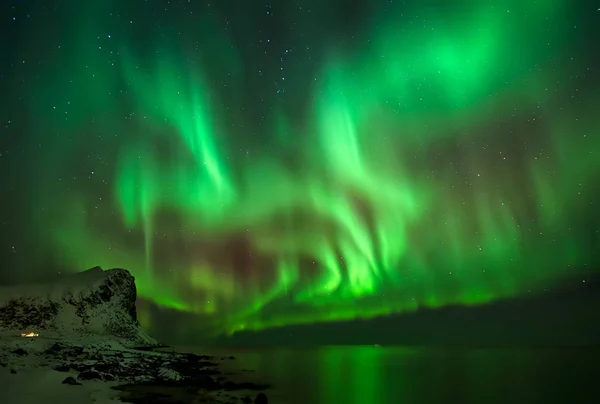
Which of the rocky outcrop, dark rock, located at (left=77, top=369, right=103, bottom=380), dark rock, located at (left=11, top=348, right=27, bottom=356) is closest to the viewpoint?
dark rock, located at (left=77, top=369, right=103, bottom=380)

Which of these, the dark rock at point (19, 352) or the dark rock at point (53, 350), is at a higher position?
the dark rock at point (19, 352)

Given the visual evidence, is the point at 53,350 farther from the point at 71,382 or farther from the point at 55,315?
the point at 55,315

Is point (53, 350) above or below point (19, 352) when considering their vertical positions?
below

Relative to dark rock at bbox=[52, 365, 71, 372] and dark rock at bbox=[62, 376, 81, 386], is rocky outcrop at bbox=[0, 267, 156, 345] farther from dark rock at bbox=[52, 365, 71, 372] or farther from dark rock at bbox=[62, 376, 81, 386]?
dark rock at bbox=[62, 376, 81, 386]

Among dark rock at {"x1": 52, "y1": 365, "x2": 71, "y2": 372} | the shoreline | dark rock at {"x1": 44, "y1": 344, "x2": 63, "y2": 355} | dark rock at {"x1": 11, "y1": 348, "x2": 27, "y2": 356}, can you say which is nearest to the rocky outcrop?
dark rock at {"x1": 44, "y1": 344, "x2": 63, "y2": 355}

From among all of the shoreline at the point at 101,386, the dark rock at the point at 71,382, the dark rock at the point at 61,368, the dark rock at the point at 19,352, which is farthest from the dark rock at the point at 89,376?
the dark rock at the point at 19,352

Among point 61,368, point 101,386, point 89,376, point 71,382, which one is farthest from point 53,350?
point 71,382

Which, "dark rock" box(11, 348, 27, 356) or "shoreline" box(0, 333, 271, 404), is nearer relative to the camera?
"shoreline" box(0, 333, 271, 404)

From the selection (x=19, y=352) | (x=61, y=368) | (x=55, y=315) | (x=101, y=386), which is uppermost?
(x=55, y=315)

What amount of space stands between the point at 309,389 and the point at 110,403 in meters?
27.8

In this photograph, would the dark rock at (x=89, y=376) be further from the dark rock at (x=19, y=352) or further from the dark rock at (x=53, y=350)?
the dark rock at (x=53, y=350)

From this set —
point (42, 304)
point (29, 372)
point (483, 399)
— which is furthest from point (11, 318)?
point (483, 399)

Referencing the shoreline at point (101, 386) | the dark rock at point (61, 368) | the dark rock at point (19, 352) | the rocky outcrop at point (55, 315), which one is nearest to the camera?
the shoreline at point (101, 386)

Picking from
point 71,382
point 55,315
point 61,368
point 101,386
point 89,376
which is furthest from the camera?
point 55,315
